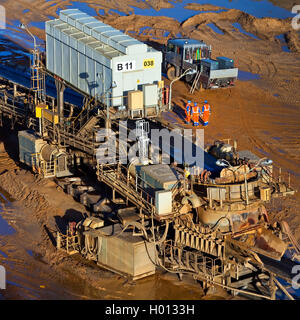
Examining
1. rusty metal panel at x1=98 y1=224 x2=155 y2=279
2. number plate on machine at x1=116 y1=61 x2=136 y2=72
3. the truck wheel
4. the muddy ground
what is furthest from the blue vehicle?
rusty metal panel at x1=98 y1=224 x2=155 y2=279

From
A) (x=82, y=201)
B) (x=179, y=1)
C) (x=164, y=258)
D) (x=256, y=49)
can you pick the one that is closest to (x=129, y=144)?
(x=82, y=201)

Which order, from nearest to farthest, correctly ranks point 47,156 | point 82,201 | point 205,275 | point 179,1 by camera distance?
point 205,275, point 82,201, point 47,156, point 179,1

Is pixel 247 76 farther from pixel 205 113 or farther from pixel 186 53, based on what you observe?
pixel 205 113

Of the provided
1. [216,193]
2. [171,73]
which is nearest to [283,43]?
[171,73]

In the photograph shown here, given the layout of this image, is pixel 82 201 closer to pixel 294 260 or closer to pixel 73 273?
pixel 73 273

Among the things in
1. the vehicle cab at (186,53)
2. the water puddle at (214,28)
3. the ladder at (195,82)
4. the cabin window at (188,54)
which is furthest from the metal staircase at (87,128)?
the water puddle at (214,28)

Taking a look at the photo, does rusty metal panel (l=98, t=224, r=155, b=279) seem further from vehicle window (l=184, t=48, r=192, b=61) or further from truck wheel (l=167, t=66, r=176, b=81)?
truck wheel (l=167, t=66, r=176, b=81)
